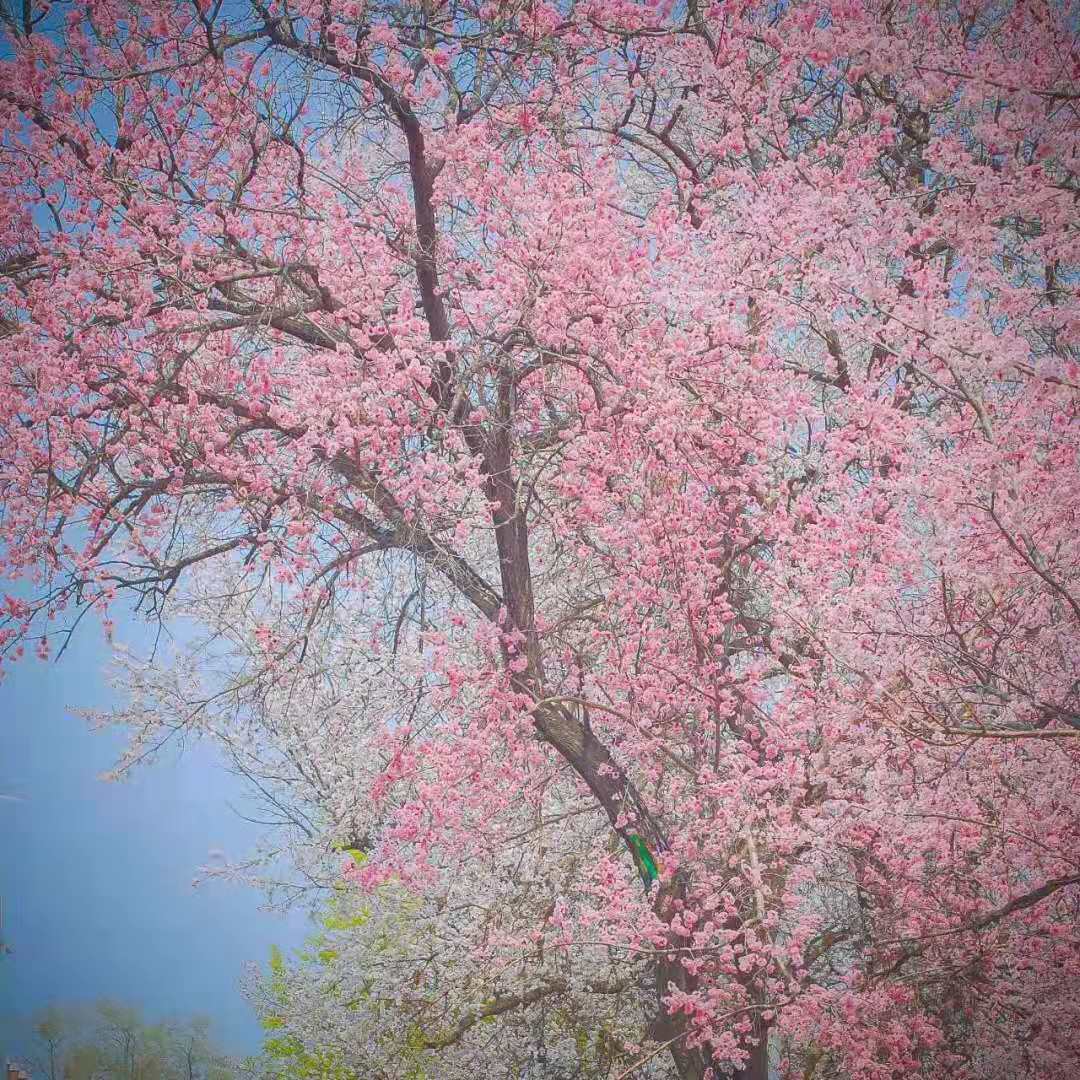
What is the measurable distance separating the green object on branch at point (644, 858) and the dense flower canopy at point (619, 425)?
0.27 feet

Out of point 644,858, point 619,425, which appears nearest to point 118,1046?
point 644,858

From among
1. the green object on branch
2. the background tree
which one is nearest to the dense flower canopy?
the green object on branch

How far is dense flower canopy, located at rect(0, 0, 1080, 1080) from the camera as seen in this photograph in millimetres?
3682

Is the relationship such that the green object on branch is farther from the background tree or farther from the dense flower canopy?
the background tree

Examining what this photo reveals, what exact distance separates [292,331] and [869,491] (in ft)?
9.34

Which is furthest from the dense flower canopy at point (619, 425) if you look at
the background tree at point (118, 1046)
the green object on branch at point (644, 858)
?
the background tree at point (118, 1046)

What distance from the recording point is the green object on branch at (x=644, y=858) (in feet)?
14.6

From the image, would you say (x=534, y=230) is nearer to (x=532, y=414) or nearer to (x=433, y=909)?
(x=532, y=414)

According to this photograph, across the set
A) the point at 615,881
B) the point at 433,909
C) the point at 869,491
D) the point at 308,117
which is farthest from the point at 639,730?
the point at 308,117

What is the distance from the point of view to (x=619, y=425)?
4.33 meters

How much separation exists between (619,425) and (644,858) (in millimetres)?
2068

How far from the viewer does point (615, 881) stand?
420 cm

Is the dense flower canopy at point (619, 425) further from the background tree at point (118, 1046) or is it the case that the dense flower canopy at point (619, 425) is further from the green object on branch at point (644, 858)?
the background tree at point (118, 1046)

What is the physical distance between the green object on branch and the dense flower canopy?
8 cm
